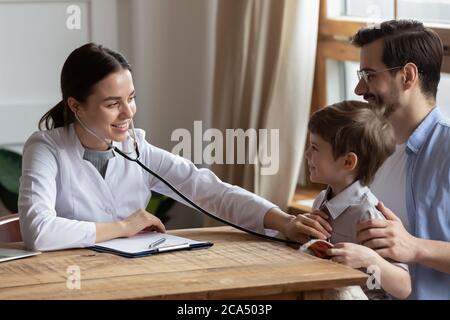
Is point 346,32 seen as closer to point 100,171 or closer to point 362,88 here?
point 362,88

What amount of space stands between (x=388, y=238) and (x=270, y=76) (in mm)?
1525

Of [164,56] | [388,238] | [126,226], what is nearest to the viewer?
[388,238]

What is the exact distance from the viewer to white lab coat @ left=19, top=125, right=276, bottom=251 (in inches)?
83.1

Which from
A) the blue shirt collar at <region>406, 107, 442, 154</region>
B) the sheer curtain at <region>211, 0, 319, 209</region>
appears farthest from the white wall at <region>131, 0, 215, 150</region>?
the blue shirt collar at <region>406, 107, 442, 154</region>

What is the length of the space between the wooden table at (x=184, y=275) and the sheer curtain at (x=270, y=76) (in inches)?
55.2

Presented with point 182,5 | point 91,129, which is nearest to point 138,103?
point 182,5

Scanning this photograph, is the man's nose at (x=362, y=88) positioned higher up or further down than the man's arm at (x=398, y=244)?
higher up

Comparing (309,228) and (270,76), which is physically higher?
(270,76)

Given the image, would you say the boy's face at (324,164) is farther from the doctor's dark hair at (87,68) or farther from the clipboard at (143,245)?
the doctor's dark hair at (87,68)

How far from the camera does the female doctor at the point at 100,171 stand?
7.24ft

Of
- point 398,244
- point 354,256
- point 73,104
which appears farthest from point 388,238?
point 73,104

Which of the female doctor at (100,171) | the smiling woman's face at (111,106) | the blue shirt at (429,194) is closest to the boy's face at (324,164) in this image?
the female doctor at (100,171)

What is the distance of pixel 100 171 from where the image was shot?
2.35 metres

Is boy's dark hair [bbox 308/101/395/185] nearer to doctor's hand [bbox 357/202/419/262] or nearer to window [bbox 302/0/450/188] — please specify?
doctor's hand [bbox 357/202/419/262]
